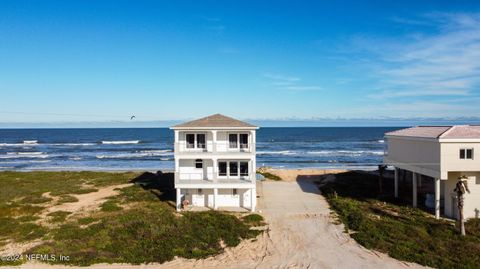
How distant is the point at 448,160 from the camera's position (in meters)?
25.5

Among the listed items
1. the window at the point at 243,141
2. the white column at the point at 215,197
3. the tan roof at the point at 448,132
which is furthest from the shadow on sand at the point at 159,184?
the tan roof at the point at 448,132

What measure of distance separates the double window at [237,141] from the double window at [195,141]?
204 centimetres

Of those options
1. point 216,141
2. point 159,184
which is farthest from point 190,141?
point 159,184

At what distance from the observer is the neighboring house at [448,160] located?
25.4 meters

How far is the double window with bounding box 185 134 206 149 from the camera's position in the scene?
2985 centimetres

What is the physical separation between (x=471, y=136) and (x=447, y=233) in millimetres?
6851

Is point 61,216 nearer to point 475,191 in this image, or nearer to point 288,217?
point 288,217

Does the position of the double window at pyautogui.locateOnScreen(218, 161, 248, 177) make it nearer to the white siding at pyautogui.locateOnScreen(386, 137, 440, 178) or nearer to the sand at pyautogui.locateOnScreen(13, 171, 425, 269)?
the sand at pyautogui.locateOnScreen(13, 171, 425, 269)

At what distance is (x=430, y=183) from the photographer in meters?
36.9

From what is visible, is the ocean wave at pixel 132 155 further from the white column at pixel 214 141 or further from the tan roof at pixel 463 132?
the tan roof at pixel 463 132

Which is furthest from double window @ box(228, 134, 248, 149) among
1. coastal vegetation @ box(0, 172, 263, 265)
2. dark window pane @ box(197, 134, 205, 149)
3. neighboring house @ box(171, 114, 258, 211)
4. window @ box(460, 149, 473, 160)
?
window @ box(460, 149, 473, 160)

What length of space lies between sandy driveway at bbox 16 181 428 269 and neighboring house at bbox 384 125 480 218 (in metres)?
7.45

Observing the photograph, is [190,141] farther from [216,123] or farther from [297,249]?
[297,249]

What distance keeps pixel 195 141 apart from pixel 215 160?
226 centimetres
